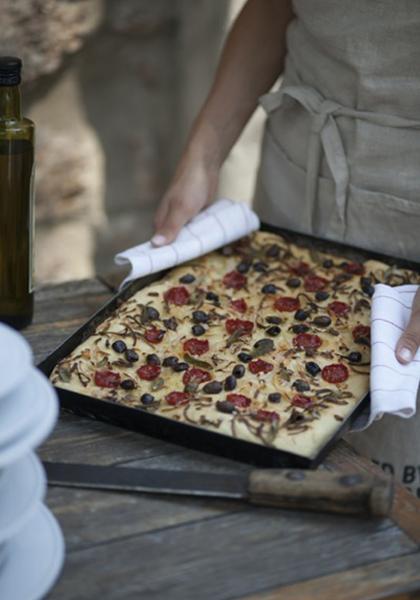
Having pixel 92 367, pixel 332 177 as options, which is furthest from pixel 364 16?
pixel 92 367

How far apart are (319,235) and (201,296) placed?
0.33m

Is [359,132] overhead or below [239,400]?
overhead

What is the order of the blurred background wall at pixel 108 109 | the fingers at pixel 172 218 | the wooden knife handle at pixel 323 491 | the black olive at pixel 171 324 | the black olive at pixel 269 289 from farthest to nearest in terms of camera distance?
the blurred background wall at pixel 108 109
the fingers at pixel 172 218
the black olive at pixel 269 289
the black olive at pixel 171 324
the wooden knife handle at pixel 323 491

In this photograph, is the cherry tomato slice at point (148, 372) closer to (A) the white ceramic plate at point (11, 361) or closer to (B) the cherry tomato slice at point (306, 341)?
(B) the cherry tomato slice at point (306, 341)

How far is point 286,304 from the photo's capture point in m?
1.46

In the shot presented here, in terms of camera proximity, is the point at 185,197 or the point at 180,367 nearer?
the point at 180,367

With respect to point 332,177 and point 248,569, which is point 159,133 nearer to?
point 332,177

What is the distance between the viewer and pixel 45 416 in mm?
849

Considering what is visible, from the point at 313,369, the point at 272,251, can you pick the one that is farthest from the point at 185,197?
the point at 313,369

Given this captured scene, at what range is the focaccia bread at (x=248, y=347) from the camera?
119 centimetres

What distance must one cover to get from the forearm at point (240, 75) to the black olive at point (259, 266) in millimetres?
270

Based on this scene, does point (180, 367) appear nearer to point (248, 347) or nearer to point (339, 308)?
point (248, 347)

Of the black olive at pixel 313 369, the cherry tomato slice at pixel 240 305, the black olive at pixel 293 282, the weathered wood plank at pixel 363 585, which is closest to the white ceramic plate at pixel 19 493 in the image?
the weathered wood plank at pixel 363 585

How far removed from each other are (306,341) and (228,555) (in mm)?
413
